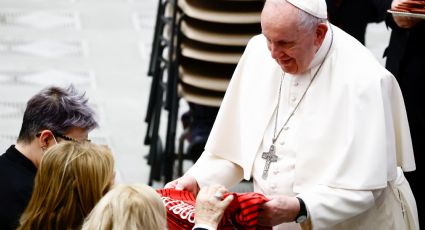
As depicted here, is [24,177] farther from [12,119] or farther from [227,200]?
[12,119]

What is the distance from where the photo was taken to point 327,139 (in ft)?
12.9

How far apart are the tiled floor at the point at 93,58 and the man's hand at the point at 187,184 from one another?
316 cm

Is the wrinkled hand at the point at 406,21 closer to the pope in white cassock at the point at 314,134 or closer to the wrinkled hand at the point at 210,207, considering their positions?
the pope in white cassock at the point at 314,134

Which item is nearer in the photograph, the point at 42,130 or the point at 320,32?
the point at 320,32

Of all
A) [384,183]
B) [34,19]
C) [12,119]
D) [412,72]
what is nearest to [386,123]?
[384,183]

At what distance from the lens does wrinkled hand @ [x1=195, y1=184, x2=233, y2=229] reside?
3476mm

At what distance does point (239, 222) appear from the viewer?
363 centimetres

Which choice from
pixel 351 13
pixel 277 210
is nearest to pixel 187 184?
pixel 277 210

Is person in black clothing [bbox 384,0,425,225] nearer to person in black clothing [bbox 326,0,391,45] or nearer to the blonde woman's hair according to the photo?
person in black clothing [bbox 326,0,391,45]

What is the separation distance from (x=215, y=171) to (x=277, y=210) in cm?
51

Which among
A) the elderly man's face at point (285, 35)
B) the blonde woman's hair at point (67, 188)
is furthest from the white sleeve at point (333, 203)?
the blonde woman's hair at point (67, 188)

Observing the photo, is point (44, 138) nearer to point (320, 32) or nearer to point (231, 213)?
point (231, 213)

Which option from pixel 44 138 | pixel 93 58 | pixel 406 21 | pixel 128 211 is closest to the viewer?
pixel 128 211

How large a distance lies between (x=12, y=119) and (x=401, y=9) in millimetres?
4034
